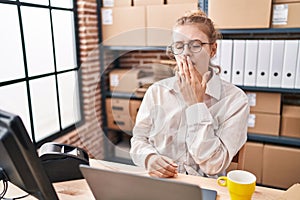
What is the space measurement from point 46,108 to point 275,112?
177cm

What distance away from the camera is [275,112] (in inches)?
81.7

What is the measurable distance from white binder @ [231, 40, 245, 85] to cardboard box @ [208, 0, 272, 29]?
0.46 feet

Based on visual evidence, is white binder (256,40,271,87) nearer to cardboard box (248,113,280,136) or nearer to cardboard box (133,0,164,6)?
cardboard box (248,113,280,136)

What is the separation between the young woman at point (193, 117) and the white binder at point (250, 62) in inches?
34.0

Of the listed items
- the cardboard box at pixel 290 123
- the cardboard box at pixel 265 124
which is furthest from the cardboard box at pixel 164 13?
the cardboard box at pixel 290 123

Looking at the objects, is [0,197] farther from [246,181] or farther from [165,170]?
[246,181]

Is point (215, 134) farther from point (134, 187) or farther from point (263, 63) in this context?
point (263, 63)

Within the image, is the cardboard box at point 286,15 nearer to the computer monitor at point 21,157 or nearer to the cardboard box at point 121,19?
the cardboard box at point 121,19

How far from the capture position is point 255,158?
2.14 m

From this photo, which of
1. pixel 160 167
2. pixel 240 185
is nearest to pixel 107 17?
pixel 160 167

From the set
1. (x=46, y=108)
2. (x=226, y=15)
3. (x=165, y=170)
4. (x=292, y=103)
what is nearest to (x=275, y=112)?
(x=292, y=103)

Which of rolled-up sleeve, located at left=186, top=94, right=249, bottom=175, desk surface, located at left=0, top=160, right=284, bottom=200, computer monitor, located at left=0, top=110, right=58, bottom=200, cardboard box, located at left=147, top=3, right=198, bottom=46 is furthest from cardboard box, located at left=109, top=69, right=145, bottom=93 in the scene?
computer monitor, located at left=0, top=110, right=58, bottom=200

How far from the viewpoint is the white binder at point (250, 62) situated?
195cm

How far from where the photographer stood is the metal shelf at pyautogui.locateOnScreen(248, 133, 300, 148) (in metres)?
2.06
